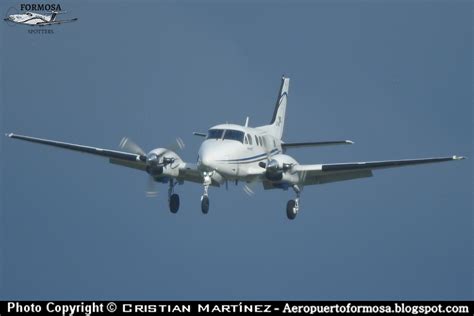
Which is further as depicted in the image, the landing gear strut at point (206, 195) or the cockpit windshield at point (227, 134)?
the cockpit windshield at point (227, 134)

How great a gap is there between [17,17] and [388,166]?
54.6ft

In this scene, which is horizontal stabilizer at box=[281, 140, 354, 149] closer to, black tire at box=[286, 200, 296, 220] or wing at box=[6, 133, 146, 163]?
black tire at box=[286, 200, 296, 220]

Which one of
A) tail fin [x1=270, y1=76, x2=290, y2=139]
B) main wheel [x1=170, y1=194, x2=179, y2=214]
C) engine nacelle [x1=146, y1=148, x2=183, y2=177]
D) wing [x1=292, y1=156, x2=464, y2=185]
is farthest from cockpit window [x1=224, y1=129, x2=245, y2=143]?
tail fin [x1=270, y1=76, x2=290, y2=139]

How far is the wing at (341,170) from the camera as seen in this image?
41.9 metres

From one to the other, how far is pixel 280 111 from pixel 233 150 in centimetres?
988

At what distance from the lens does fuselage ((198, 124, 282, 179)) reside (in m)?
40.8

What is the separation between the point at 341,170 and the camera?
43.2 meters

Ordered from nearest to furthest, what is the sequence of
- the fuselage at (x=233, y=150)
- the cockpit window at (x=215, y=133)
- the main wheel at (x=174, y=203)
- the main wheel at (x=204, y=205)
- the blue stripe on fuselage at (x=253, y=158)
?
the main wheel at (x=204, y=205)
the fuselage at (x=233, y=150)
the blue stripe on fuselage at (x=253, y=158)
the cockpit window at (x=215, y=133)
the main wheel at (x=174, y=203)

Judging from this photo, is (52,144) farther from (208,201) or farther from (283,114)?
(283,114)

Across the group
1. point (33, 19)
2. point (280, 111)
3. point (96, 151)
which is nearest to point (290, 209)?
point (96, 151)

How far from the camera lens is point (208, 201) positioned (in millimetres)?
40469

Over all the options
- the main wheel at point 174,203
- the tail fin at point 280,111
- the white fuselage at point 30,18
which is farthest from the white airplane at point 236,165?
the white fuselage at point 30,18

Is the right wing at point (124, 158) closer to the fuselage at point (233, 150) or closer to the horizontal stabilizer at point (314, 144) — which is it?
the fuselage at point (233, 150)
